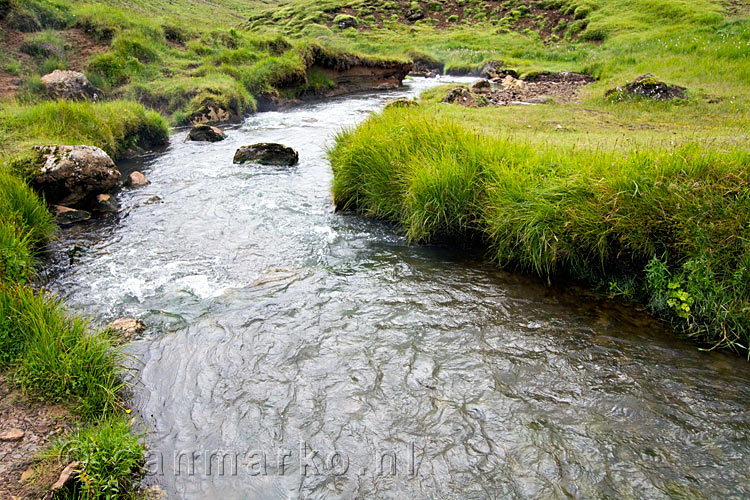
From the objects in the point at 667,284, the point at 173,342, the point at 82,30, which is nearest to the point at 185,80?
the point at 82,30

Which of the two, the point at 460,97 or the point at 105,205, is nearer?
the point at 105,205

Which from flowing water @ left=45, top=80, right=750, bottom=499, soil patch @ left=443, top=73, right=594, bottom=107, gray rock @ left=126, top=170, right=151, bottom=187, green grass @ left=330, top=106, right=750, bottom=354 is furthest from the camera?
soil patch @ left=443, top=73, right=594, bottom=107

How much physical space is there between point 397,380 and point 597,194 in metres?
3.92

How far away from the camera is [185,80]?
67.0 ft

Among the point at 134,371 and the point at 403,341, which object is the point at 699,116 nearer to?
the point at 403,341

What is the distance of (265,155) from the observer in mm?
13219

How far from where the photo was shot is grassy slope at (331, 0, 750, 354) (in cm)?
517

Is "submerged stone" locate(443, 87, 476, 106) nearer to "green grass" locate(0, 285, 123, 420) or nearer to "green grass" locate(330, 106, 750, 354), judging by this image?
"green grass" locate(330, 106, 750, 354)

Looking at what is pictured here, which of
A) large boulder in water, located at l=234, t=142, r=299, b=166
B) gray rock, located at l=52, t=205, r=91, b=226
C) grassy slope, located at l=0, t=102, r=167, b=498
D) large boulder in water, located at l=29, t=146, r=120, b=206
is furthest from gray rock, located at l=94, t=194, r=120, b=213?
large boulder in water, located at l=234, t=142, r=299, b=166

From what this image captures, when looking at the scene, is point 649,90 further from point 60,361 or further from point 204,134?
point 60,361

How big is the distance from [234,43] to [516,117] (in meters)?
22.3

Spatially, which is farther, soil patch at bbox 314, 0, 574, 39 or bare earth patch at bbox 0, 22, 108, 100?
soil patch at bbox 314, 0, 574, 39

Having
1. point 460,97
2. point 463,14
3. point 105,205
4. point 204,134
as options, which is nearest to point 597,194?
point 105,205

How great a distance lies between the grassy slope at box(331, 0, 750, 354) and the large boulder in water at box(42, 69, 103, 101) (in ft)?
38.1
